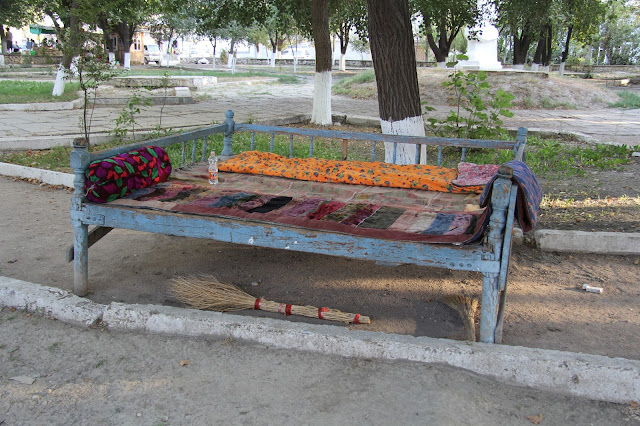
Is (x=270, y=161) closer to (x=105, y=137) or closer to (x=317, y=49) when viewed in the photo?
(x=105, y=137)

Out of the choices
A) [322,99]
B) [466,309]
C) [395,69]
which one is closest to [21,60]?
[322,99]

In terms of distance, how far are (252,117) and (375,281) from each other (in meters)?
7.63

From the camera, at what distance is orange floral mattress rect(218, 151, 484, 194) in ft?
12.5

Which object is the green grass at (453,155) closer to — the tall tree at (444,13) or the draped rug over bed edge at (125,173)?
the draped rug over bed edge at (125,173)

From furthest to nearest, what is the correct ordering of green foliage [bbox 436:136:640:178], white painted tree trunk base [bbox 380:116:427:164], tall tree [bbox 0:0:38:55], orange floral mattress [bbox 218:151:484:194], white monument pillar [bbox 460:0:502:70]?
1. tall tree [bbox 0:0:38:55]
2. white monument pillar [bbox 460:0:502:70]
3. green foliage [bbox 436:136:640:178]
4. white painted tree trunk base [bbox 380:116:427:164]
5. orange floral mattress [bbox 218:151:484:194]

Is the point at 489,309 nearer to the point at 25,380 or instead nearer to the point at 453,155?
the point at 25,380

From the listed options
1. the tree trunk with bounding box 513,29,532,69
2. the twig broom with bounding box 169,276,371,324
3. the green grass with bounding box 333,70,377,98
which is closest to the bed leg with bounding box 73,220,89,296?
the twig broom with bounding box 169,276,371,324

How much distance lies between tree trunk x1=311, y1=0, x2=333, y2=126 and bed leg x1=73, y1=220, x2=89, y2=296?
711 cm

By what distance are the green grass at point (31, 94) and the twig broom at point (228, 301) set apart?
10.6 m

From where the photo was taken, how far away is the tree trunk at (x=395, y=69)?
5098 mm

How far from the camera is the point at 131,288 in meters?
3.36

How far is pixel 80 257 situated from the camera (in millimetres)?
3154

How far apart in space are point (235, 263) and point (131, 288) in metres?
0.75

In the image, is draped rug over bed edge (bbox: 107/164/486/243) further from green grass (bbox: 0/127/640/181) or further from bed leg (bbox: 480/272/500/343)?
green grass (bbox: 0/127/640/181)
